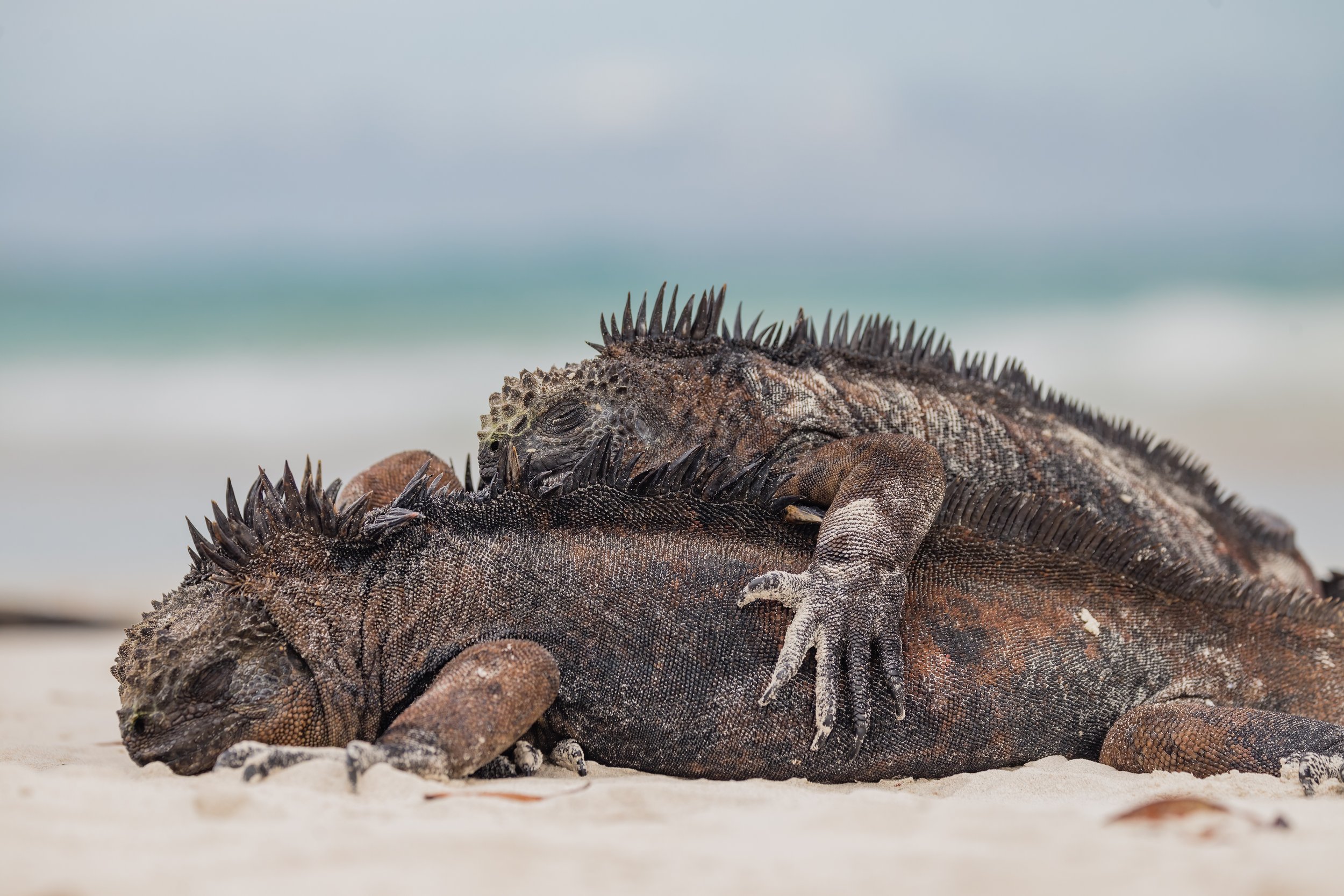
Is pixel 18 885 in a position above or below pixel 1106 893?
below

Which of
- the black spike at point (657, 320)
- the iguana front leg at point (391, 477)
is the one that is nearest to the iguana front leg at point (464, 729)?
the iguana front leg at point (391, 477)

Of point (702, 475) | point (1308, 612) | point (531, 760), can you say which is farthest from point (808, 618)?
point (1308, 612)

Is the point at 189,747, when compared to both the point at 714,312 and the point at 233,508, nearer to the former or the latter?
the point at 233,508

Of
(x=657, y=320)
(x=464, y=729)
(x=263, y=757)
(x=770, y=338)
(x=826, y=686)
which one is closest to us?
(x=263, y=757)

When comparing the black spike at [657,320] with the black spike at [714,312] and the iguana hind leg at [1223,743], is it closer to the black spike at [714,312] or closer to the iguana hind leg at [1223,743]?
the black spike at [714,312]

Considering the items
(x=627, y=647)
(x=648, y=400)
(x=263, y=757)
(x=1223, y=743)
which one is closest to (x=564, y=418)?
(x=648, y=400)

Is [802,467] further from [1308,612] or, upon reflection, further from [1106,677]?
[1308,612]
